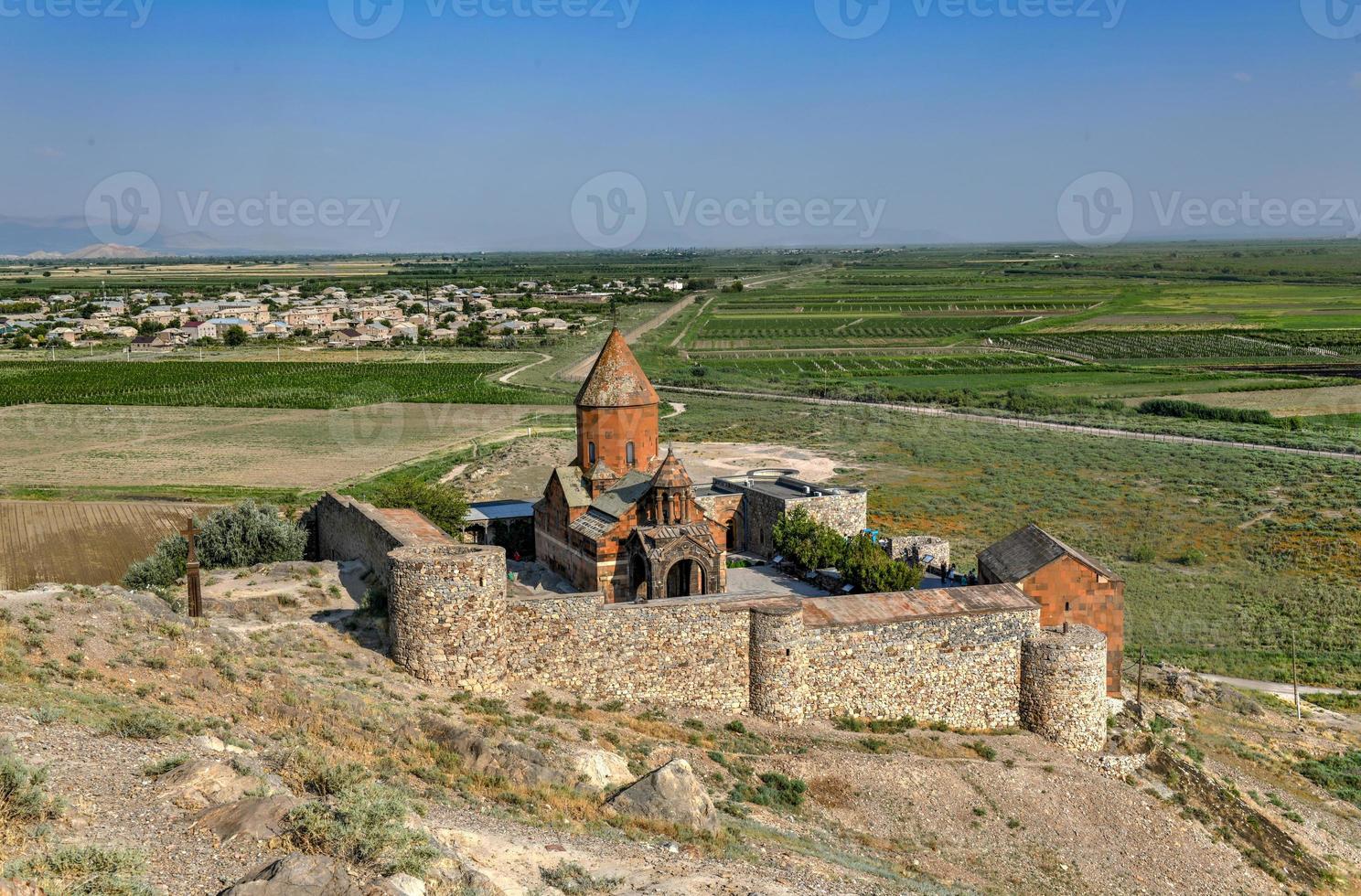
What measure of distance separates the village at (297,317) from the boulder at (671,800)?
76431mm

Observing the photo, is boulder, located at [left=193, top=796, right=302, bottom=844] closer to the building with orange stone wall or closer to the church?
the church

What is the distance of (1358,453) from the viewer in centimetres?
4541

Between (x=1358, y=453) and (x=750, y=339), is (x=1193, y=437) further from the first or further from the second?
(x=750, y=339)

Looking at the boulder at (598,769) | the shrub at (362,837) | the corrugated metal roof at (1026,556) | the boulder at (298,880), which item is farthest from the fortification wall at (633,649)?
the boulder at (298,880)

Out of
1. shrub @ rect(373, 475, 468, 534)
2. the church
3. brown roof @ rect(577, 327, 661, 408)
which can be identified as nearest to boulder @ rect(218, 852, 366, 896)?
the church

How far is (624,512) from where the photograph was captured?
2036cm

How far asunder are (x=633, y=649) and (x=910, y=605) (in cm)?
430

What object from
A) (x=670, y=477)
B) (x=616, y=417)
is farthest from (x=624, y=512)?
(x=616, y=417)

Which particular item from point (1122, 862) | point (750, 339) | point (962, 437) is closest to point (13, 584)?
point (1122, 862)

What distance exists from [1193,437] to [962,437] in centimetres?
1024

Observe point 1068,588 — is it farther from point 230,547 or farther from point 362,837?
point 230,547

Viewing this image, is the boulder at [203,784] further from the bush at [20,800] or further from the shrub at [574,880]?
the shrub at [574,880]

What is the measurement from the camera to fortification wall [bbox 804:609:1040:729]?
1655cm

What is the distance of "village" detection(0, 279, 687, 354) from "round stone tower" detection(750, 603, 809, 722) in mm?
72199
